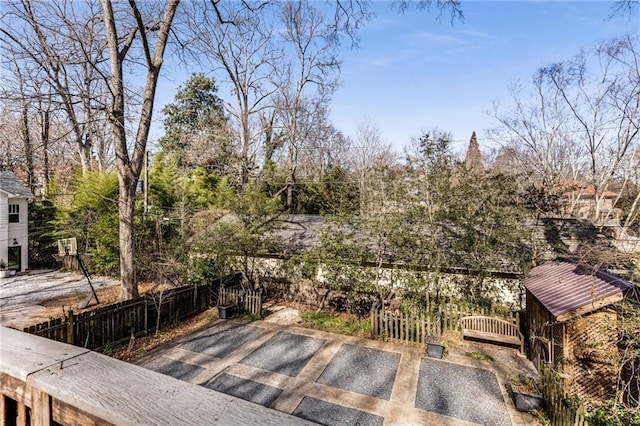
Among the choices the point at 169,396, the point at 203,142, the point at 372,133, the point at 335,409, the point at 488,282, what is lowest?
the point at 335,409

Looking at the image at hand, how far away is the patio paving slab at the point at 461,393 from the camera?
5469mm

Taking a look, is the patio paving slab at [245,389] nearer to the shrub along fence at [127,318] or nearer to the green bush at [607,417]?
the shrub along fence at [127,318]

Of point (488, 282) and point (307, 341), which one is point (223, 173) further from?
point (488, 282)

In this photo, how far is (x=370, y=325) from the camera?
934 centimetres

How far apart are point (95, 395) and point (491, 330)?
30.6ft

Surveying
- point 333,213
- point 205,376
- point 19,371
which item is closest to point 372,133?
point 333,213

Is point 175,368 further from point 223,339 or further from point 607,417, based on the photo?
point 607,417

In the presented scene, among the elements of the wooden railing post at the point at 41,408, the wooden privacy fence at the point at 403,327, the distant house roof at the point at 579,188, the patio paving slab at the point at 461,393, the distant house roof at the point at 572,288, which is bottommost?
the patio paving slab at the point at 461,393

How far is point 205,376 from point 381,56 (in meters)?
11.0

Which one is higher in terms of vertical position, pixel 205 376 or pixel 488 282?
pixel 488 282

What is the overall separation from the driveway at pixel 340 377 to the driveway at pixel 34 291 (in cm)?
548

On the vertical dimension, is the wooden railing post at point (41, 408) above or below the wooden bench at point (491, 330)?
above

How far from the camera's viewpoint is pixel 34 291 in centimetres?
1268

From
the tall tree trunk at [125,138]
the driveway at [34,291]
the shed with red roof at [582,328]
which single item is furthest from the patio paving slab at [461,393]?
the driveway at [34,291]
